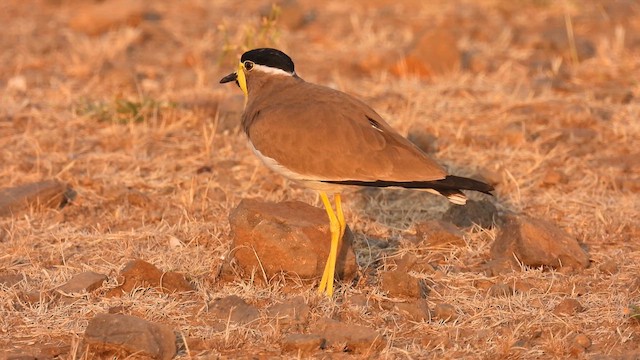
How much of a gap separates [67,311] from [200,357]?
797 mm

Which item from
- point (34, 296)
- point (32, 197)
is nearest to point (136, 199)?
point (32, 197)

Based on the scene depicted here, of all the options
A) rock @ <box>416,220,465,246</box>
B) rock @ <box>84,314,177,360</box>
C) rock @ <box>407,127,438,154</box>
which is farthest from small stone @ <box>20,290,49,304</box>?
rock @ <box>407,127,438,154</box>

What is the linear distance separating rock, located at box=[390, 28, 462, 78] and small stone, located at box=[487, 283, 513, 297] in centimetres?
414

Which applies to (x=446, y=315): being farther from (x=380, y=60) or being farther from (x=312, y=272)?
(x=380, y=60)

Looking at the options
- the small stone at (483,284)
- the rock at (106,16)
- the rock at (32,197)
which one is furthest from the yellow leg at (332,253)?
the rock at (106,16)

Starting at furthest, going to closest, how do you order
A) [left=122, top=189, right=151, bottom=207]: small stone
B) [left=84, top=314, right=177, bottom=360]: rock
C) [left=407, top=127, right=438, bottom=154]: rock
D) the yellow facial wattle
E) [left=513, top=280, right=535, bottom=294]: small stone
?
[left=407, top=127, right=438, bottom=154]: rock, [left=122, top=189, right=151, bottom=207]: small stone, the yellow facial wattle, [left=513, top=280, right=535, bottom=294]: small stone, [left=84, top=314, right=177, bottom=360]: rock

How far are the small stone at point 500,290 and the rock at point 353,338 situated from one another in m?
0.85

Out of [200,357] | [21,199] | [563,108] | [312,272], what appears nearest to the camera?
[200,357]

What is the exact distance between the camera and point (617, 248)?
5.79 metres

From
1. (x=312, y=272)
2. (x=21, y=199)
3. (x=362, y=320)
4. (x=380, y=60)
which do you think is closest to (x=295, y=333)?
(x=362, y=320)

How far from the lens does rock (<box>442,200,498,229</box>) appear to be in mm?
6043

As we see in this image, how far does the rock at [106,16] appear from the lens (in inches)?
404

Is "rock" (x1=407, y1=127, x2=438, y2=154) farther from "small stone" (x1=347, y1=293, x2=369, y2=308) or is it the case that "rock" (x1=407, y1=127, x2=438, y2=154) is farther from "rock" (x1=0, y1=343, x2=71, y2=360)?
"rock" (x1=0, y1=343, x2=71, y2=360)

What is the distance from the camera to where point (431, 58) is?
913 cm
